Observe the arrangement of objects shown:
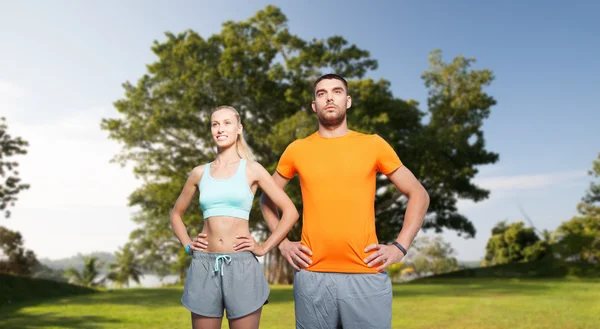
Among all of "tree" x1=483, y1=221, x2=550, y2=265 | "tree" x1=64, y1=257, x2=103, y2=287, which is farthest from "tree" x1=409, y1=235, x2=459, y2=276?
"tree" x1=64, y1=257, x2=103, y2=287

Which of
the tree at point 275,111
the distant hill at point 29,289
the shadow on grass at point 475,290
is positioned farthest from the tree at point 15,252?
the shadow on grass at point 475,290

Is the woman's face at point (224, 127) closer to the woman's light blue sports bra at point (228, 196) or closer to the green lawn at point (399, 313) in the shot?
the woman's light blue sports bra at point (228, 196)

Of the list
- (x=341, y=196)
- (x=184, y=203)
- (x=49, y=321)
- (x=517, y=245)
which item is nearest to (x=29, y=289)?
(x=49, y=321)

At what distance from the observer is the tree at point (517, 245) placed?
38688mm

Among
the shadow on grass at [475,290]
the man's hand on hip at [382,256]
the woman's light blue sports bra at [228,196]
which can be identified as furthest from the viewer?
→ the shadow on grass at [475,290]

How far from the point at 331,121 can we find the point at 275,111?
26348mm

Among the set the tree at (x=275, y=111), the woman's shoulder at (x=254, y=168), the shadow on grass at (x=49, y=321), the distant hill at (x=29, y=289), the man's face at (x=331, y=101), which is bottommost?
the shadow on grass at (x=49, y=321)

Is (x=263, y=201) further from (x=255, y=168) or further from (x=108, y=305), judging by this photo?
(x=108, y=305)

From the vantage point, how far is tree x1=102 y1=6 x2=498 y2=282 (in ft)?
90.9

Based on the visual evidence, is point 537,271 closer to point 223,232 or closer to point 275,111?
point 275,111

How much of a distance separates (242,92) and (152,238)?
78.9 feet

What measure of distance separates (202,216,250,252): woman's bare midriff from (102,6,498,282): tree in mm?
20884

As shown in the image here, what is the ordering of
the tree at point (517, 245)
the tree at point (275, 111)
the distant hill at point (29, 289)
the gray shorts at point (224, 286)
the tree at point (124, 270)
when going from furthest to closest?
the tree at point (124, 270) < the tree at point (517, 245) < the tree at point (275, 111) < the distant hill at point (29, 289) < the gray shorts at point (224, 286)

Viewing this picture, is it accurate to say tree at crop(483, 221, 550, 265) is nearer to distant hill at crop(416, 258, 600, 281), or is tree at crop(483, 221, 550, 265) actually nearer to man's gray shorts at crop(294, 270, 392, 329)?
distant hill at crop(416, 258, 600, 281)
